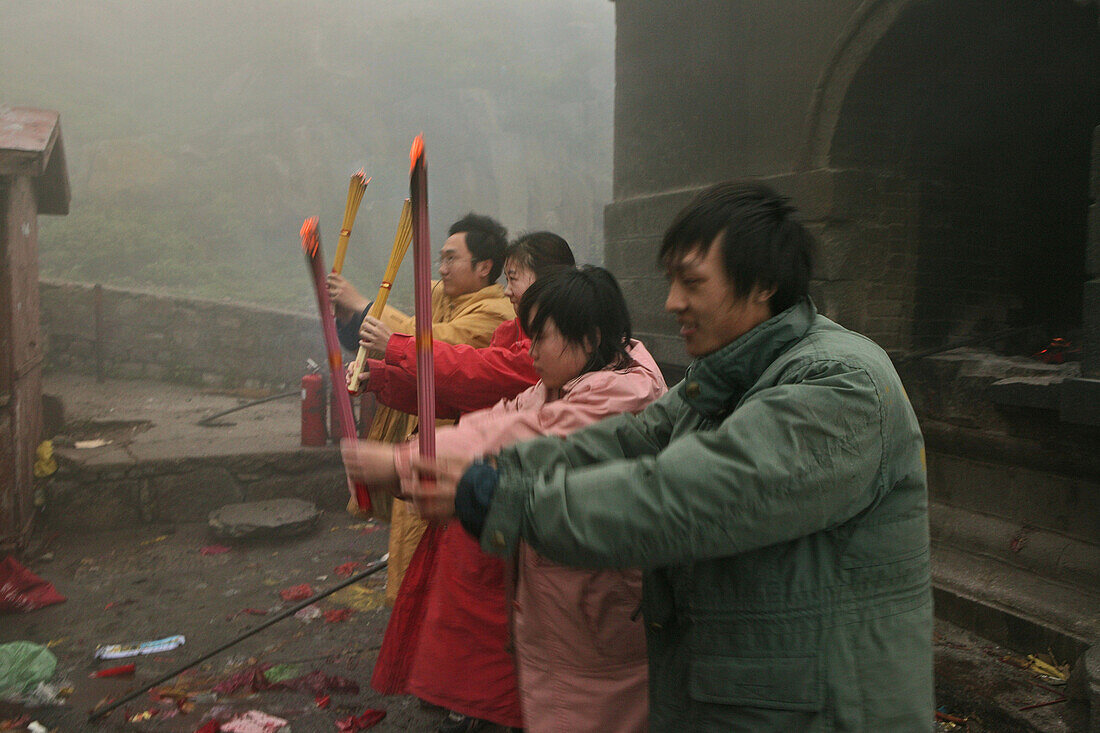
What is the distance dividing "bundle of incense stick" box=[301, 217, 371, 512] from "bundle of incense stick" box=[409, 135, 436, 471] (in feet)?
0.64

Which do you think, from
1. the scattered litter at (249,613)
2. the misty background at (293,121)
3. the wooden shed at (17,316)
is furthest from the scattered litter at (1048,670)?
the misty background at (293,121)

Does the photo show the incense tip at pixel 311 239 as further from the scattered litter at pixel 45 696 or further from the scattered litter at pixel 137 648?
the scattered litter at pixel 137 648

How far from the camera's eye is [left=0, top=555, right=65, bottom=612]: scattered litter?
4.61 metres

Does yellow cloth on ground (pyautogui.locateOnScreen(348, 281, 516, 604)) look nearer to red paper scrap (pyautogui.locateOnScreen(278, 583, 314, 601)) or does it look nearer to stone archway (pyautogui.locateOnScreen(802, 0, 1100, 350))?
red paper scrap (pyautogui.locateOnScreen(278, 583, 314, 601))

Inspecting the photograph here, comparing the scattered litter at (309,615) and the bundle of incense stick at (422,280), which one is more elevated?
the bundle of incense stick at (422,280)

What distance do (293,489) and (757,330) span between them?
19.6 ft

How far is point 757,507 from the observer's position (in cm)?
117

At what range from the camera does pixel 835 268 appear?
489 cm

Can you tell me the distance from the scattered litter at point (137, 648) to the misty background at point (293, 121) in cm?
1662

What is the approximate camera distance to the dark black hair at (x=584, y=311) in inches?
91.9

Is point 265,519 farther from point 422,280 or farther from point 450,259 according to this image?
point 422,280

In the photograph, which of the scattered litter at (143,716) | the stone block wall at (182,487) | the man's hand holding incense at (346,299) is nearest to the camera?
the man's hand holding incense at (346,299)

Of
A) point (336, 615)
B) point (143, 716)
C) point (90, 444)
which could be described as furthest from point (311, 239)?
point (90, 444)

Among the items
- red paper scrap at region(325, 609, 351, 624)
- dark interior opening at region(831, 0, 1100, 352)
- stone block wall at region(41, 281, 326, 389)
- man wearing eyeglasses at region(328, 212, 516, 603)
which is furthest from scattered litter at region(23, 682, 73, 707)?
stone block wall at region(41, 281, 326, 389)
